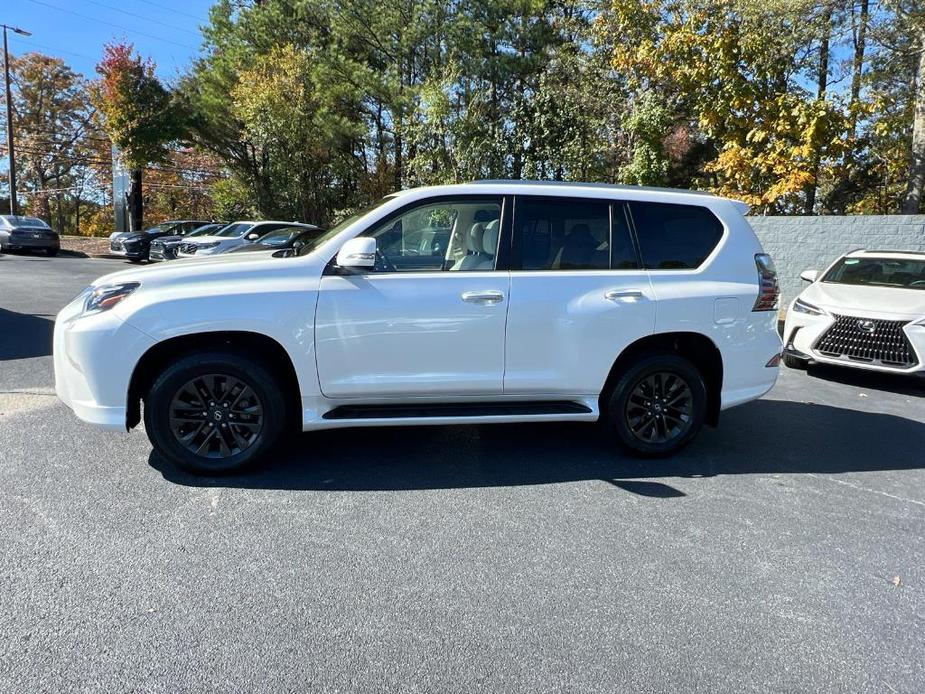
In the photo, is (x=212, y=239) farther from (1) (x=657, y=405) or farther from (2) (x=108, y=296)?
(1) (x=657, y=405)

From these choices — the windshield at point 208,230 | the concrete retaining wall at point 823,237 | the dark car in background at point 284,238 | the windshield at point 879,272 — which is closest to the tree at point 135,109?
the windshield at point 208,230

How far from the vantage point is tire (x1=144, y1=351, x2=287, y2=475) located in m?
4.08

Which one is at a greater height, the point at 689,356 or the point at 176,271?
the point at 176,271

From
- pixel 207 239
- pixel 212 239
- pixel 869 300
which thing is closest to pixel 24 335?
pixel 212 239

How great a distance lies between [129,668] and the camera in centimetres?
247

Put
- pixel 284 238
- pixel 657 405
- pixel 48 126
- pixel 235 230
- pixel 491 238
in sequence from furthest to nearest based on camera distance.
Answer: pixel 48 126 < pixel 235 230 < pixel 284 238 < pixel 657 405 < pixel 491 238

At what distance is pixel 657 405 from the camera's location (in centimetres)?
476

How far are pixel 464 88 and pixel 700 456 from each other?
16722 mm

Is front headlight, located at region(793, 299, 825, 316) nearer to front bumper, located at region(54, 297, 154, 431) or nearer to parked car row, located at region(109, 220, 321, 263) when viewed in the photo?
front bumper, located at region(54, 297, 154, 431)

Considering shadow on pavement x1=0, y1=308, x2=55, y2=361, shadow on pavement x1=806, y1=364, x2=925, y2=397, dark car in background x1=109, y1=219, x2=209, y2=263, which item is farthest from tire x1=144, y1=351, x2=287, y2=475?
dark car in background x1=109, y1=219, x2=209, y2=263

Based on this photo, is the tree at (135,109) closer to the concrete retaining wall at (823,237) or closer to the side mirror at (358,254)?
the concrete retaining wall at (823,237)

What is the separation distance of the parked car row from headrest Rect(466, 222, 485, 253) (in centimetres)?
817

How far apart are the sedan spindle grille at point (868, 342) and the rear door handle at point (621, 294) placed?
408cm

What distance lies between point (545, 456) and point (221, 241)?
14.1m
